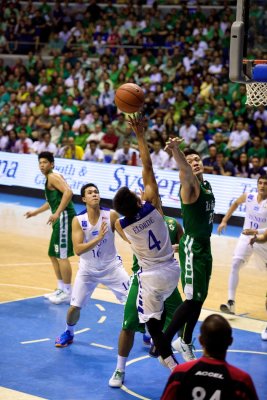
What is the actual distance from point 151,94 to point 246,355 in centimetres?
1327

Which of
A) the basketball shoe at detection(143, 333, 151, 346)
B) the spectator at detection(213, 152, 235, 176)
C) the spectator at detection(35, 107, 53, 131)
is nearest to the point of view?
the basketball shoe at detection(143, 333, 151, 346)

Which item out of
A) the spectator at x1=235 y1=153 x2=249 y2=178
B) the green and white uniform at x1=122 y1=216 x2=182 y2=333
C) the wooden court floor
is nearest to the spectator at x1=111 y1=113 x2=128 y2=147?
the spectator at x1=235 y1=153 x2=249 y2=178

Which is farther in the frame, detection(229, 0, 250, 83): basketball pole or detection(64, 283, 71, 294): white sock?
detection(64, 283, 71, 294): white sock

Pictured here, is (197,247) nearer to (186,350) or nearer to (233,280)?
(186,350)

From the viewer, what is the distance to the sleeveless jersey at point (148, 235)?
645 cm

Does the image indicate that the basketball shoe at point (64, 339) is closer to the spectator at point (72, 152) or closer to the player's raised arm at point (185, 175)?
the player's raised arm at point (185, 175)

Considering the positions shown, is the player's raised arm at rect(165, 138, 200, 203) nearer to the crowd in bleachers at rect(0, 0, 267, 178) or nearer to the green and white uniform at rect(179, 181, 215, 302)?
the green and white uniform at rect(179, 181, 215, 302)

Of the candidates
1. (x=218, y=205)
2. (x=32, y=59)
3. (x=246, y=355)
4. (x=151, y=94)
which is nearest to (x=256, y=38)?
(x=218, y=205)

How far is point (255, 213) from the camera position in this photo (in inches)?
396

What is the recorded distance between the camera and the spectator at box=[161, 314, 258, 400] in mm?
3797

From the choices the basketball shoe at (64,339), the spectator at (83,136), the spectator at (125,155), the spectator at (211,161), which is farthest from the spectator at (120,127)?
the basketball shoe at (64,339)

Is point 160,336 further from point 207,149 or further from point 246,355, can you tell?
point 207,149

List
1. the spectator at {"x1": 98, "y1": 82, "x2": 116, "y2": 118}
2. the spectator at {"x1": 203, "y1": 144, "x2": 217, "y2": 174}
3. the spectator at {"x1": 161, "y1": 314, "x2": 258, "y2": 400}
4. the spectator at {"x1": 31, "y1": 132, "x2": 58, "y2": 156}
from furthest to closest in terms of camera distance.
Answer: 1. the spectator at {"x1": 98, "y1": 82, "x2": 116, "y2": 118}
2. the spectator at {"x1": 31, "y1": 132, "x2": 58, "y2": 156}
3. the spectator at {"x1": 203, "y1": 144, "x2": 217, "y2": 174}
4. the spectator at {"x1": 161, "y1": 314, "x2": 258, "y2": 400}

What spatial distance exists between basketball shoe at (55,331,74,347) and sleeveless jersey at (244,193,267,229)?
123 inches
